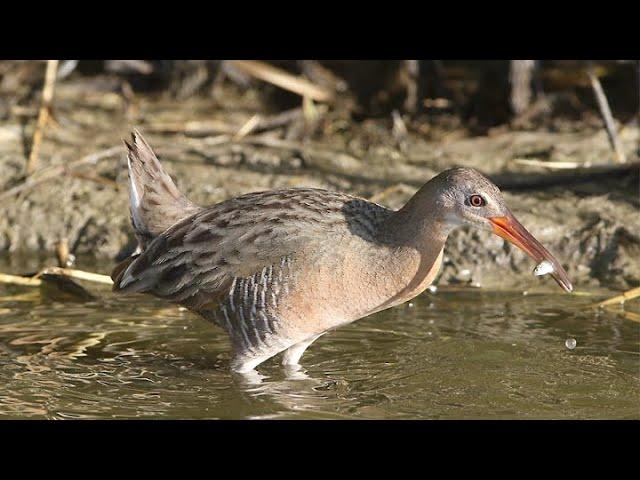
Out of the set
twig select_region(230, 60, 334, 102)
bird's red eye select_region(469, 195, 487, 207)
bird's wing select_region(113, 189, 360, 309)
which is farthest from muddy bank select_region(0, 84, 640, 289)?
bird's red eye select_region(469, 195, 487, 207)

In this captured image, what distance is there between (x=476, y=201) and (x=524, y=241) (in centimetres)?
27

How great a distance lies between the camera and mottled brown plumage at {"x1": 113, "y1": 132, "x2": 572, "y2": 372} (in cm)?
543

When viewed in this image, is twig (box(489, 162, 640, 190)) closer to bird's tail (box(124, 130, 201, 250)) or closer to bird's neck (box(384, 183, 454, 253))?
bird's neck (box(384, 183, 454, 253))

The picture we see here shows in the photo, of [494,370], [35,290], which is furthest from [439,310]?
[35,290]

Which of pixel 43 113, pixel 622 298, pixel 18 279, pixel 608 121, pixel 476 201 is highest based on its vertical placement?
pixel 43 113

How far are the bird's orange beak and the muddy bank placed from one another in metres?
1.87

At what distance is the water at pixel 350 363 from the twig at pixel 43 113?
4.95 feet

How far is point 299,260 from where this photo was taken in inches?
215

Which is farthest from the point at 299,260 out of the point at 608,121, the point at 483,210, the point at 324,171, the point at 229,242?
the point at 608,121

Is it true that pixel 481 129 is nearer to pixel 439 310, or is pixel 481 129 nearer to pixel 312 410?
pixel 439 310

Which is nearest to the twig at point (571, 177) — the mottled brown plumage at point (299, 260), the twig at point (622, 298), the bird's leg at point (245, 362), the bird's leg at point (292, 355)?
the twig at point (622, 298)

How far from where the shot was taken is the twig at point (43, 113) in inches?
330

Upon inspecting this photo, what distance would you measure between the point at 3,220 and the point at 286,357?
2.95 meters

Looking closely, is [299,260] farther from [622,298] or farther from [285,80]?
[285,80]
